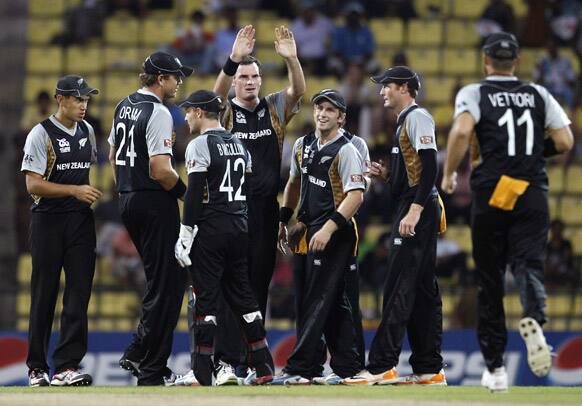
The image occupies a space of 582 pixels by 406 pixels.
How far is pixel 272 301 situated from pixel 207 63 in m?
4.61

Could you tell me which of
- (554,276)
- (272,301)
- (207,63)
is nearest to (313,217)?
(272,301)

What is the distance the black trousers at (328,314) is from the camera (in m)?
10.2

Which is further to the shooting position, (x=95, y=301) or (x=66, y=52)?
(x=66, y=52)

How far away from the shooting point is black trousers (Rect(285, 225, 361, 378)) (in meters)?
10.2

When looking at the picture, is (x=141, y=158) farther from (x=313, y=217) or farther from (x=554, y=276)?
(x=554, y=276)

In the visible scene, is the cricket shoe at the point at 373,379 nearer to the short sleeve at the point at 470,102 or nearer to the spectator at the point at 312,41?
the short sleeve at the point at 470,102

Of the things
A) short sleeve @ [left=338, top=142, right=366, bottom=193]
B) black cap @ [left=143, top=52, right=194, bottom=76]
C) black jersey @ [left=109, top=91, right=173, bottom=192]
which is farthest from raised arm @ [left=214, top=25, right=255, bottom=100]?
short sleeve @ [left=338, top=142, right=366, bottom=193]

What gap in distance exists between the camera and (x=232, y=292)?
32.9ft

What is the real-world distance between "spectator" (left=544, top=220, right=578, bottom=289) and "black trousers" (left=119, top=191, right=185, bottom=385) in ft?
21.9

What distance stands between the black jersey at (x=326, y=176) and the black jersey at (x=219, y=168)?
0.63 m

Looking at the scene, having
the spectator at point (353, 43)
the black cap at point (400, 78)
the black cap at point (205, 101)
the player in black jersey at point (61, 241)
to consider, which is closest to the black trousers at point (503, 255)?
the black cap at point (400, 78)

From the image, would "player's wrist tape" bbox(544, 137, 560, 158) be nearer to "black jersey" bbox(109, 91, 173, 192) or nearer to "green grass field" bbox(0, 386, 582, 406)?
"green grass field" bbox(0, 386, 582, 406)

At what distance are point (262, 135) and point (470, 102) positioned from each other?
2403 mm

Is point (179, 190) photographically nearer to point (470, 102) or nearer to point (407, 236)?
point (407, 236)
